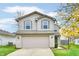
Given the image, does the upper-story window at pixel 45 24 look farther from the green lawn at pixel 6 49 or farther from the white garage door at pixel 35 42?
the green lawn at pixel 6 49

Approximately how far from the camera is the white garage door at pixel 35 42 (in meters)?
7.35

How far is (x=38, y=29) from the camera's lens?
7.23 metres

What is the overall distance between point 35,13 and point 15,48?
31.6 inches

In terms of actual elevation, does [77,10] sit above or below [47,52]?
above

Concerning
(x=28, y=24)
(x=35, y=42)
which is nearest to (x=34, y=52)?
(x=35, y=42)

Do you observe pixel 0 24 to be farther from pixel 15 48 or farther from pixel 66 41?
pixel 66 41

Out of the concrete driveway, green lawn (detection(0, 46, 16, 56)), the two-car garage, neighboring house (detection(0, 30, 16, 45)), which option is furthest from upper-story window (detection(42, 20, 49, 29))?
green lawn (detection(0, 46, 16, 56))

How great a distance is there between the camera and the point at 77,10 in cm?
717

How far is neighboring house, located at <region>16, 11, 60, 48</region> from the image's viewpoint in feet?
23.7

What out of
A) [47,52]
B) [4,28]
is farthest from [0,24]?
[47,52]

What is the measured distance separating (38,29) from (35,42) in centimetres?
31

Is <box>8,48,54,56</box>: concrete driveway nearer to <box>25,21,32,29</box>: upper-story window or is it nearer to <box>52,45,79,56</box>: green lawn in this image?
Result: <box>52,45,79,56</box>: green lawn

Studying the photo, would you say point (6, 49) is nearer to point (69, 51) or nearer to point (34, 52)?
point (34, 52)

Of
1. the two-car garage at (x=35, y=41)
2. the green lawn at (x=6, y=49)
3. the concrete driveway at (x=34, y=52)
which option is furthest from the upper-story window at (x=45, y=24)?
the green lawn at (x=6, y=49)
